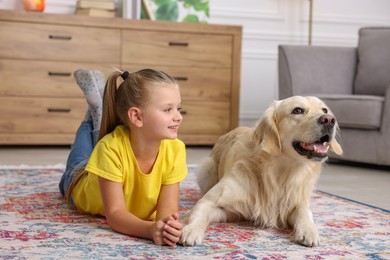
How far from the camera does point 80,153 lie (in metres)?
2.62

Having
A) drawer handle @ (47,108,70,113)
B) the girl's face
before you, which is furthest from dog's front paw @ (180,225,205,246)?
drawer handle @ (47,108,70,113)

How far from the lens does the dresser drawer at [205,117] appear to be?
516 cm

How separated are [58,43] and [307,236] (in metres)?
3.35

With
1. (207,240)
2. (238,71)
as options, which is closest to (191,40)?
(238,71)

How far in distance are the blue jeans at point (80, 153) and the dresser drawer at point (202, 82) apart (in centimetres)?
235

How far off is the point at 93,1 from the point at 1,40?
859 mm

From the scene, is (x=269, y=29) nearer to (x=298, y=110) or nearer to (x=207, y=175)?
(x=207, y=175)

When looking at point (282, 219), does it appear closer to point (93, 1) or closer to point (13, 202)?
point (13, 202)

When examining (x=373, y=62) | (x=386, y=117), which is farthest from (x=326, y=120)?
(x=373, y=62)

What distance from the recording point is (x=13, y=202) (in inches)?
99.0

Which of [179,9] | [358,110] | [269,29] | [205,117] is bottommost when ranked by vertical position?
[205,117]

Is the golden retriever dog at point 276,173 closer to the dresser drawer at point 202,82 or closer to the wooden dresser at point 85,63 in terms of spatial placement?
the wooden dresser at point 85,63

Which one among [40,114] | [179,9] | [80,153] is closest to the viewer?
[80,153]

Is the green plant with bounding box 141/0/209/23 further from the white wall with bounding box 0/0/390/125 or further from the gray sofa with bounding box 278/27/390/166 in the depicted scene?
the gray sofa with bounding box 278/27/390/166
